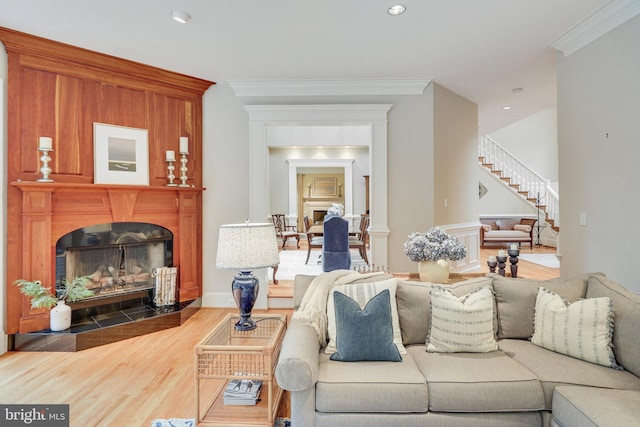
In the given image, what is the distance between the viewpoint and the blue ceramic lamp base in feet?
7.13

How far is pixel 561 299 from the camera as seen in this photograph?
2037 millimetres

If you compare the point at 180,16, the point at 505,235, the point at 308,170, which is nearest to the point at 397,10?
the point at 180,16

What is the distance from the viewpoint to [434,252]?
2.48m

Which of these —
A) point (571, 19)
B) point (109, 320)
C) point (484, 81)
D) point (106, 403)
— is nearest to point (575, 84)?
point (571, 19)

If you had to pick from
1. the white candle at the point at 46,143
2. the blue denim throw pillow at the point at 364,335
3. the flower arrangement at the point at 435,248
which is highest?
the white candle at the point at 46,143

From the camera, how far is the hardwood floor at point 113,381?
2.09m

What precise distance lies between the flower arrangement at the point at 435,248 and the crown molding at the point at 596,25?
2196 mm

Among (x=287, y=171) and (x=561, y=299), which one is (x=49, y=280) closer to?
(x=561, y=299)

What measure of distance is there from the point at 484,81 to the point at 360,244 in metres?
2.95

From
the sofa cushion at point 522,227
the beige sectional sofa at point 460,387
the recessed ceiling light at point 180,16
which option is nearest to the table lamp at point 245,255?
the beige sectional sofa at point 460,387

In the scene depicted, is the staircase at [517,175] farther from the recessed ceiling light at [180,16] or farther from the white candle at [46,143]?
the white candle at [46,143]

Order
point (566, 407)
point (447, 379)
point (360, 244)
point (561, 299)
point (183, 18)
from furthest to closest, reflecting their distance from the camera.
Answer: point (360, 244), point (183, 18), point (561, 299), point (447, 379), point (566, 407)

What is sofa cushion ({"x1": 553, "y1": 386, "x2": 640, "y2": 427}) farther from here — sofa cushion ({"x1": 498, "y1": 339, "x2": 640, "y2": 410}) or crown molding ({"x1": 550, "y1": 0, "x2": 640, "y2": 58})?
crown molding ({"x1": 550, "y1": 0, "x2": 640, "y2": 58})

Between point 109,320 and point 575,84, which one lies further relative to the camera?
point 109,320
